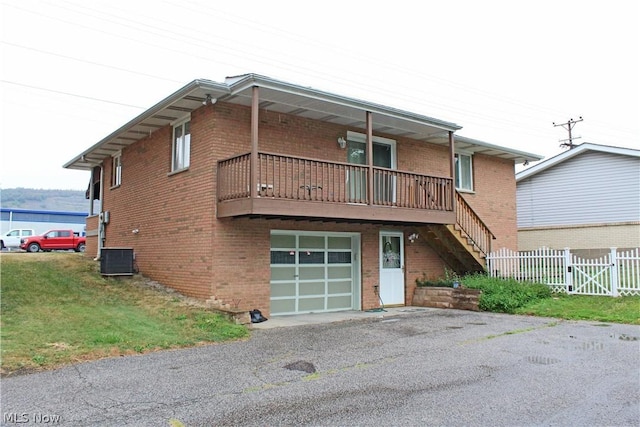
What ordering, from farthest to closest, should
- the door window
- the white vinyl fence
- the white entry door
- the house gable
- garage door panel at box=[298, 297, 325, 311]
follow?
1. the house gable
2. the door window
3. the white entry door
4. garage door panel at box=[298, 297, 325, 311]
5. the white vinyl fence

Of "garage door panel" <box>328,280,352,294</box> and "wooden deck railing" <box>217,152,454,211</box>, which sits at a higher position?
"wooden deck railing" <box>217,152,454,211</box>

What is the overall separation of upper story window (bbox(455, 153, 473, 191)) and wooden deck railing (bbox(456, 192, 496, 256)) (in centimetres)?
220

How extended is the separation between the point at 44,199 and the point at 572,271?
8906 cm

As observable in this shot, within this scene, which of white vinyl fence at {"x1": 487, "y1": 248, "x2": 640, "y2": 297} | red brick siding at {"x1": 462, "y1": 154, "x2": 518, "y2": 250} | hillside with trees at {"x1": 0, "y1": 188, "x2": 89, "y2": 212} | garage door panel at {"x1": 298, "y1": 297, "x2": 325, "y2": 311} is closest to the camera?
white vinyl fence at {"x1": 487, "y1": 248, "x2": 640, "y2": 297}

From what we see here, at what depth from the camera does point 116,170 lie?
18.1 m

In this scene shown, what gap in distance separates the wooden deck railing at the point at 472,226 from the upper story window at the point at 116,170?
1130 centimetres

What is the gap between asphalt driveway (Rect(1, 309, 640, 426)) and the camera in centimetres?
527

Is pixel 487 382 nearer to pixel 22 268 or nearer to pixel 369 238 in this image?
pixel 369 238

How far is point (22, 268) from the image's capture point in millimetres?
14672

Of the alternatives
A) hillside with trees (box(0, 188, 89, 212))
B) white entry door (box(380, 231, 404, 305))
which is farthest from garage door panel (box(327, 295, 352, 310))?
hillside with trees (box(0, 188, 89, 212))

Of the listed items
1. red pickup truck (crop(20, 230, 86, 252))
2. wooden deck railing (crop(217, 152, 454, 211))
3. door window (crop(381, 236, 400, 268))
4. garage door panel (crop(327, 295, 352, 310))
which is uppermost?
wooden deck railing (crop(217, 152, 454, 211))

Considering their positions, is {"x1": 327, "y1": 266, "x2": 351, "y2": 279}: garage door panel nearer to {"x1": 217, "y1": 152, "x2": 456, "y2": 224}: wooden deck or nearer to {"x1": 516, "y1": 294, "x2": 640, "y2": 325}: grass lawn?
{"x1": 217, "y1": 152, "x2": 456, "y2": 224}: wooden deck

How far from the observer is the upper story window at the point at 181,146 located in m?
13.3

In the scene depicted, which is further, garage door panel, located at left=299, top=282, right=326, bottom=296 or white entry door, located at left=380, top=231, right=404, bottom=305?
white entry door, located at left=380, top=231, right=404, bottom=305
